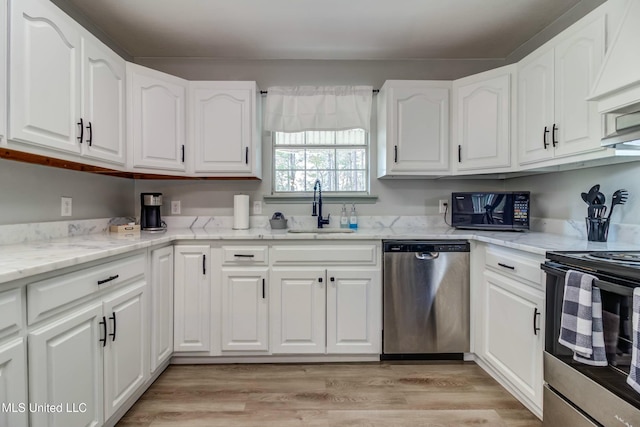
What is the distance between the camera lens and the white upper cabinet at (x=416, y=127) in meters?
2.52

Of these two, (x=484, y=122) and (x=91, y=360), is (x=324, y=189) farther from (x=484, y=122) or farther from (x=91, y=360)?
(x=91, y=360)

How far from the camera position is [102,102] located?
190 cm

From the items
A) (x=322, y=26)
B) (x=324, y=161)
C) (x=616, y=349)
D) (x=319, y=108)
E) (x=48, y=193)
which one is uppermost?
(x=322, y=26)

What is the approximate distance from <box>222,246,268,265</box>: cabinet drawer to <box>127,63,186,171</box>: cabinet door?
789 mm

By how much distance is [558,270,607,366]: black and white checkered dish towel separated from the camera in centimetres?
116

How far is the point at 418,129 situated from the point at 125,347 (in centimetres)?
237

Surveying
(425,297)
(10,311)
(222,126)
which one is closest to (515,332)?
(425,297)

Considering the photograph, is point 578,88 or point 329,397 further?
point 329,397

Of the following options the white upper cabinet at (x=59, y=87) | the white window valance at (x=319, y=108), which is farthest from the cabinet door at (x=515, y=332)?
the white upper cabinet at (x=59, y=87)

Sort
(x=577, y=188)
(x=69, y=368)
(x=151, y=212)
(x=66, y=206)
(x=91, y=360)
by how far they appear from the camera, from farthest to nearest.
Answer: (x=151, y=212), (x=577, y=188), (x=66, y=206), (x=91, y=360), (x=69, y=368)

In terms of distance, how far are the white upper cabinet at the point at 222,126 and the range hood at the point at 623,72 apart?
209 centimetres

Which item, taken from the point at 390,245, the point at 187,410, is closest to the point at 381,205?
the point at 390,245

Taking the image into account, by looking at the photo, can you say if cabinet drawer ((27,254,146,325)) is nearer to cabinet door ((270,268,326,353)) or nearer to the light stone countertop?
the light stone countertop

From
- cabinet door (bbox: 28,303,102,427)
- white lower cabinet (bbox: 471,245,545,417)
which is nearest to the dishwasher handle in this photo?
white lower cabinet (bbox: 471,245,545,417)
